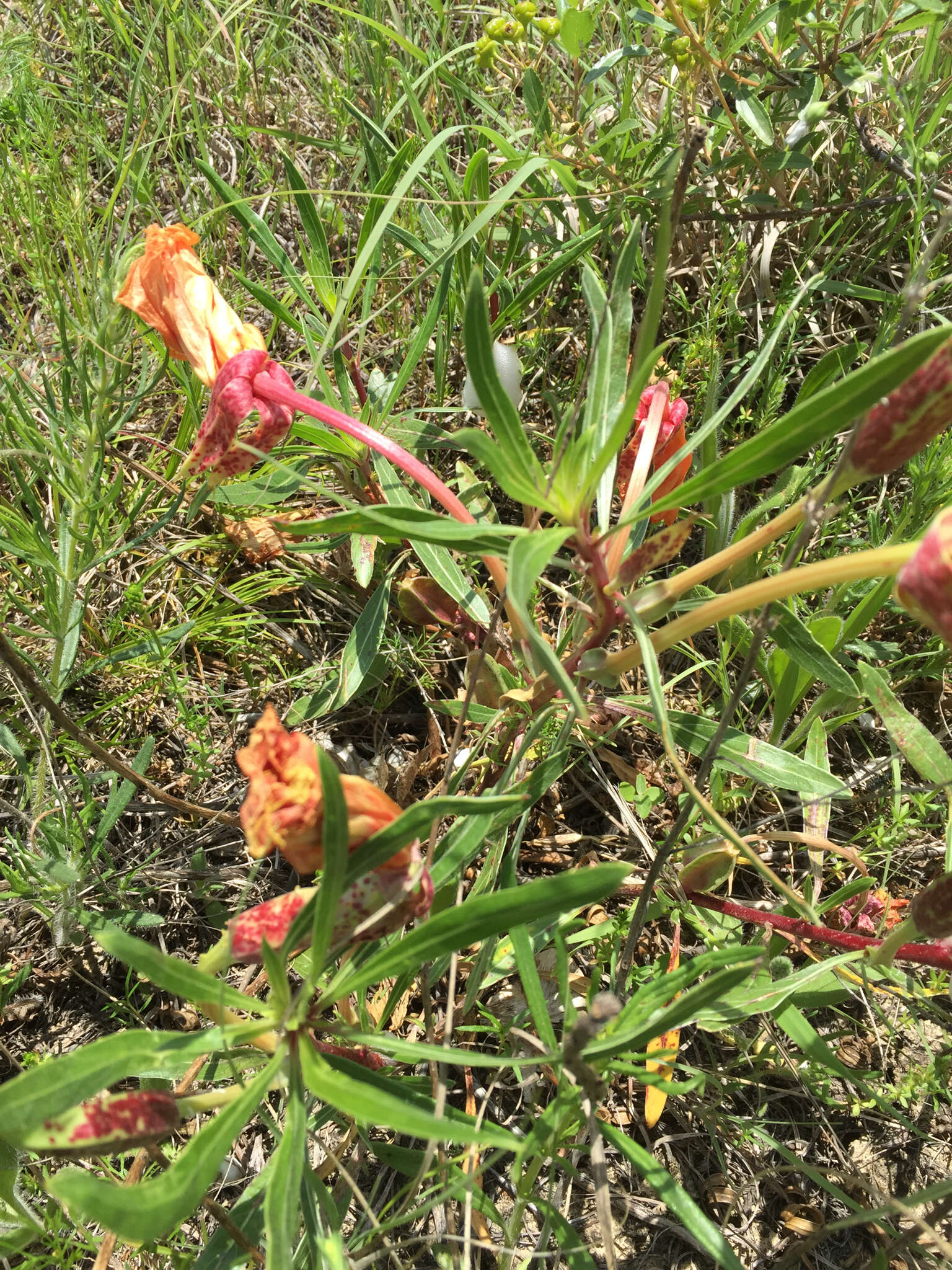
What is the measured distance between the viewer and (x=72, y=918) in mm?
1900

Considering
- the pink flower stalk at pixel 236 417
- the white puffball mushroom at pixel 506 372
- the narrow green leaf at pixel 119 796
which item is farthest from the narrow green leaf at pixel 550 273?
the narrow green leaf at pixel 119 796

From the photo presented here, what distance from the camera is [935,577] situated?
98 cm

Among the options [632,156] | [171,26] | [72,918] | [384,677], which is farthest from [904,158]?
[72,918]

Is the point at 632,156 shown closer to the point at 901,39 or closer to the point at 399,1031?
the point at 901,39

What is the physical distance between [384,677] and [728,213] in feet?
4.95

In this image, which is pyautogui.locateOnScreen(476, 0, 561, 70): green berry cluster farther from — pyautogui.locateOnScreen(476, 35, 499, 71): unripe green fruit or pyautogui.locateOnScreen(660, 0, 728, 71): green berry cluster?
pyautogui.locateOnScreen(660, 0, 728, 71): green berry cluster

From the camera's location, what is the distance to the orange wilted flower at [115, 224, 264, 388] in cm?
176

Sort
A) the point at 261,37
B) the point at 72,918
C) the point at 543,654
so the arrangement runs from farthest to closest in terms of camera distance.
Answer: the point at 261,37 → the point at 72,918 → the point at 543,654

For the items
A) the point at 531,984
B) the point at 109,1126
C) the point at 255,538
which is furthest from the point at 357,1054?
the point at 255,538

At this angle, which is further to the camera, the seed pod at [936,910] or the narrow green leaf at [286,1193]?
the seed pod at [936,910]

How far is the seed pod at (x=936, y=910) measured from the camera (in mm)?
1304

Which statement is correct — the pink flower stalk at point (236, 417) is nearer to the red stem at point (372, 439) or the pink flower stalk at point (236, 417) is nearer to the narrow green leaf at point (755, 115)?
the red stem at point (372, 439)

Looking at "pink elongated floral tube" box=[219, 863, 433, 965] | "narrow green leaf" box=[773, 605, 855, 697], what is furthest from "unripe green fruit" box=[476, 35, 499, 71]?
"pink elongated floral tube" box=[219, 863, 433, 965]

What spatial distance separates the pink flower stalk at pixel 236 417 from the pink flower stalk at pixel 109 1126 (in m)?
1.03
